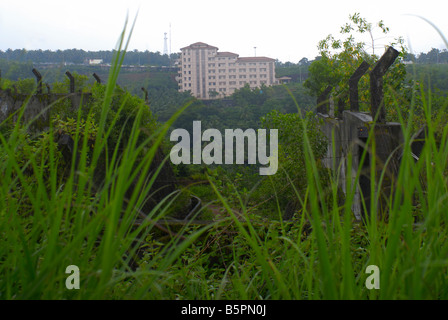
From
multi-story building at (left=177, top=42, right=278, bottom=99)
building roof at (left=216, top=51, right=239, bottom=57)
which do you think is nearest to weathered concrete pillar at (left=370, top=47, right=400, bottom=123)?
multi-story building at (left=177, top=42, right=278, bottom=99)

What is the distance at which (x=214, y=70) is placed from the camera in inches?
1635

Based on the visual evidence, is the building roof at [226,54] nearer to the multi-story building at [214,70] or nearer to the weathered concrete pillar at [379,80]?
the multi-story building at [214,70]

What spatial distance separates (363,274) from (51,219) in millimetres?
681

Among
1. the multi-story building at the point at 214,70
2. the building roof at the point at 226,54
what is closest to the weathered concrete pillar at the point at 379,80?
the multi-story building at the point at 214,70

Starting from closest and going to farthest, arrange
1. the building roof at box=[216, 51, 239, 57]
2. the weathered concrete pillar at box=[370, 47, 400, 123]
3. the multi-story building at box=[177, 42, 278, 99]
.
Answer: the weathered concrete pillar at box=[370, 47, 400, 123] < the multi-story building at box=[177, 42, 278, 99] < the building roof at box=[216, 51, 239, 57]

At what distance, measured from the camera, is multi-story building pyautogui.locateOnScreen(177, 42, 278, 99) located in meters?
37.5

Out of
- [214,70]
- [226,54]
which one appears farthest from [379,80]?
[226,54]

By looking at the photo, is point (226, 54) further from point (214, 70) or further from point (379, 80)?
point (379, 80)

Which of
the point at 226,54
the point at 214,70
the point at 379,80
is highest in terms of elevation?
the point at 226,54

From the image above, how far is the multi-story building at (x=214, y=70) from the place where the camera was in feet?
123

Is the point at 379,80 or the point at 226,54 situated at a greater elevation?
the point at 226,54

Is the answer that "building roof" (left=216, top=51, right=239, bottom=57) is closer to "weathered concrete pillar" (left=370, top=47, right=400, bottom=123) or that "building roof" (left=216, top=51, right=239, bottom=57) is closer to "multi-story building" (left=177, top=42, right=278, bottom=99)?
"multi-story building" (left=177, top=42, right=278, bottom=99)

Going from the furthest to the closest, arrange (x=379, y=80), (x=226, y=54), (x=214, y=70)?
(x=226, y=54), (x=214, y=70), (x=379, y=80)
